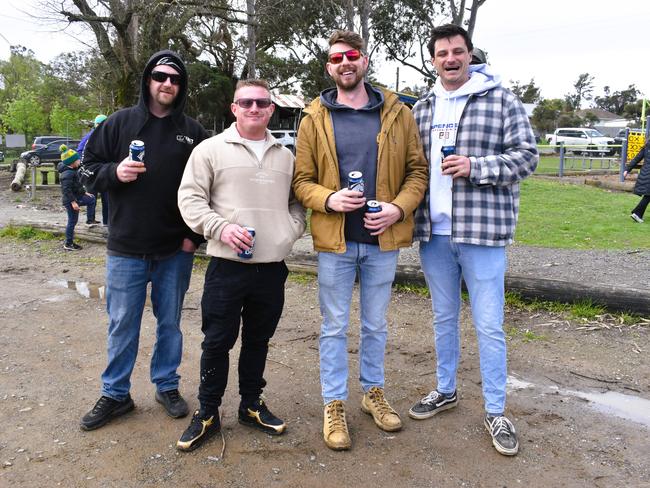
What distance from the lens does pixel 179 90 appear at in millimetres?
3582

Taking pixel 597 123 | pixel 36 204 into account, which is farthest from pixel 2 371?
pixel 597 123

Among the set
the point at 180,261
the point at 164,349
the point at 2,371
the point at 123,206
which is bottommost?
the point at 2,371

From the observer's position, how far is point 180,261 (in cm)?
366

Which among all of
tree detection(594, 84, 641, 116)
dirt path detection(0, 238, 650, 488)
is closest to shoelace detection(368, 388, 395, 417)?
dirt path detection(0, 238, 650, 488)

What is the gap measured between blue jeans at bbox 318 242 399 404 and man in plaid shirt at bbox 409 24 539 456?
39 centimetres

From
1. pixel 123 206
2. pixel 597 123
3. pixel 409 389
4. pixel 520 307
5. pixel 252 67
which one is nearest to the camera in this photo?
pixel 123 206

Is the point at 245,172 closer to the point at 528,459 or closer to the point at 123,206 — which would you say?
the point at 123,206

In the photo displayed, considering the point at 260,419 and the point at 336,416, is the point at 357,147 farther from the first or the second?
the point at 260,419

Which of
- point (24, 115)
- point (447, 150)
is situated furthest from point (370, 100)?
point (24, 115)

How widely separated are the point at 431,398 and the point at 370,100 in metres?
1.93

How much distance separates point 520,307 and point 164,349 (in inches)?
136

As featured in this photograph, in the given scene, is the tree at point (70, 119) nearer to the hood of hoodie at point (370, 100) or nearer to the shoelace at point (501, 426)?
the hood of hoodie at point (370, 100)

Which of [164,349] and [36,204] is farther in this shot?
[36,204]

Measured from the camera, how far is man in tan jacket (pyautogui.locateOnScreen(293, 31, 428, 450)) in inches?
130
